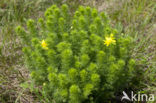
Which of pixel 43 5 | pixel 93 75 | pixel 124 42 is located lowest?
pixel 93 75

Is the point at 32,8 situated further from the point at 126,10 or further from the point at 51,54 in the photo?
the point at 51,54

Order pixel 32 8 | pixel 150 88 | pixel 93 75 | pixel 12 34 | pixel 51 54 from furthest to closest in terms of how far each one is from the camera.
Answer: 1. pixel 32 8
2. pixel 12 34
3. pixel 150 88
4. pixel 51 54
5. pixel 93 75

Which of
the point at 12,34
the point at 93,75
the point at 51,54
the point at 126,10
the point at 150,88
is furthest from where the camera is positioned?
the point at 126,10

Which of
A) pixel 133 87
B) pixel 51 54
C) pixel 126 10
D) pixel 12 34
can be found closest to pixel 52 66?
pixel 51 54

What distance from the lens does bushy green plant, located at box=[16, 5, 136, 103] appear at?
190 centimetres

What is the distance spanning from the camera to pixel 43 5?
13.6 ft

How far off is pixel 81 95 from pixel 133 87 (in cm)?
86

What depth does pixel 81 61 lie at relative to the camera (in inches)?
79.4

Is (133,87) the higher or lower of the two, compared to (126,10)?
lower

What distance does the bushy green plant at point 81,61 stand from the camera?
1902 millimetres

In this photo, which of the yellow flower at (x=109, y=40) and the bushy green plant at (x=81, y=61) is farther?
the yellow flower at (x=109, y=40)

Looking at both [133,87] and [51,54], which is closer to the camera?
[51,54]

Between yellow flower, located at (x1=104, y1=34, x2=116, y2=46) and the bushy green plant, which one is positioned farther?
yellow flower, located at (x1=104, y1=34, x2=116, y2=46)

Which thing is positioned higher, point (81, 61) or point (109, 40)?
point (109, 40)
